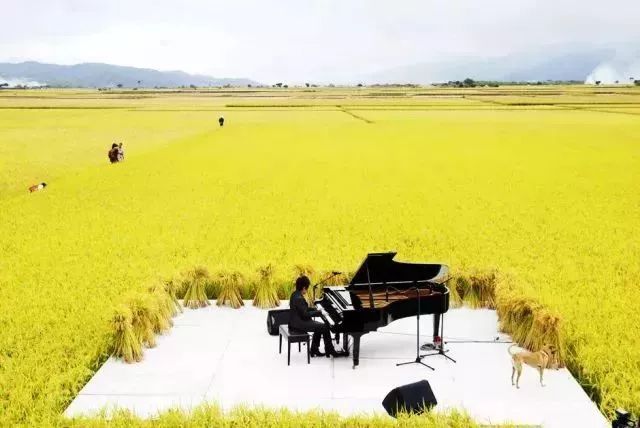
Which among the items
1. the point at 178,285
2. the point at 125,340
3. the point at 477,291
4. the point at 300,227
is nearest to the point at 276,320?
the point at 125,340

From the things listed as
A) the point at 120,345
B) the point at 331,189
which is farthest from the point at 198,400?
the point at 331,189

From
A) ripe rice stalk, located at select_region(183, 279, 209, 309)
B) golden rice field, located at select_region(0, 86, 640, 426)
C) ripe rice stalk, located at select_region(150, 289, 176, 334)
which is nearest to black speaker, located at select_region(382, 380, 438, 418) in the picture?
golden rice field, located at select_region(0, 86, 640, 426)

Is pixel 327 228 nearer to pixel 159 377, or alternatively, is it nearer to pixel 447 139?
pixel 159 377

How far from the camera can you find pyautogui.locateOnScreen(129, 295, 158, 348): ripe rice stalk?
898 centimetres

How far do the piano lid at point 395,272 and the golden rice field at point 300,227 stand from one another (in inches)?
52.3

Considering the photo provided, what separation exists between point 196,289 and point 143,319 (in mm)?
1741

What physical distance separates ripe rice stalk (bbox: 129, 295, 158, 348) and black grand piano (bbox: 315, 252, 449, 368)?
7.85 ft

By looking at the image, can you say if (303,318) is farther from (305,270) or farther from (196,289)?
(196,289)

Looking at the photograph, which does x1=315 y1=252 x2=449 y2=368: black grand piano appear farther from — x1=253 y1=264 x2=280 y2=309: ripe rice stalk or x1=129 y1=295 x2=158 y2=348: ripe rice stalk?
x1=129 y1=295 x2=158 y2=348: ripe rice stalk

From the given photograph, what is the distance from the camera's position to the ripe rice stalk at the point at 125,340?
851cm

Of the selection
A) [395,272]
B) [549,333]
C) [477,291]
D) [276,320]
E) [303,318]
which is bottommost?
[477,291]

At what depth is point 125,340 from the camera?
8594 millimetres

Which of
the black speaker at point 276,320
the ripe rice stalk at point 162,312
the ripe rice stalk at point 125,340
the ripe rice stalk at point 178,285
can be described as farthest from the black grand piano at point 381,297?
the ripe rice stalk at point 178,285

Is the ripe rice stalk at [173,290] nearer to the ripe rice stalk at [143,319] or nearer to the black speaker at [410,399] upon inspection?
the ripe rice stalk at [143,319]
